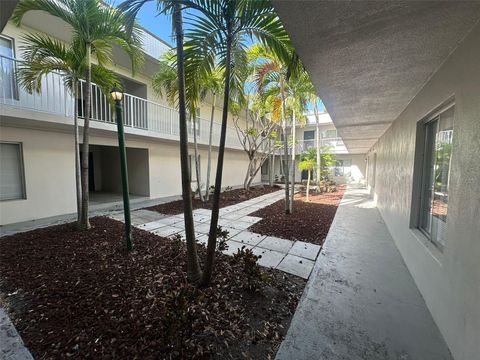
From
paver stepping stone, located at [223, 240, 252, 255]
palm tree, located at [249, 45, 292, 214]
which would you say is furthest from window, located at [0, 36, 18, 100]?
paver stepping stone, located at [223, 240, 252, 255]

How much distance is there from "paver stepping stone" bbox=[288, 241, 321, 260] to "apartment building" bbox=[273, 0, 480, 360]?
1527mm

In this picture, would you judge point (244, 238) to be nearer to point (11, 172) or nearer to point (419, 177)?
point (419, 177)

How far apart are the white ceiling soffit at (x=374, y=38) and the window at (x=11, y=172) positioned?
7.76m

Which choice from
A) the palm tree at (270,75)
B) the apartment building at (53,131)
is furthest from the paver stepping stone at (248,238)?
the apartment building at (53,131)

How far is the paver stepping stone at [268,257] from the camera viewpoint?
3.71 metres

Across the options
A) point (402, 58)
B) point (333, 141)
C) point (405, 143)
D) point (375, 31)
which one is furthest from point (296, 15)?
point (333, 141)

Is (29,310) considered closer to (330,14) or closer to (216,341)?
(216,341)

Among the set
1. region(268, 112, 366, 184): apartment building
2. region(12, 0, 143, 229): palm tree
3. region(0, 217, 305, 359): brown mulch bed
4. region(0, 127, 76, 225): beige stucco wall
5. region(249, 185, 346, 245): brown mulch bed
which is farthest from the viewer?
region(268, 112, 366, 184): apartment building

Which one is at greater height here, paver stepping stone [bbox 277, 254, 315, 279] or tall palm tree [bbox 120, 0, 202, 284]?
tall palm tree [bbox 120, 0, 202, 284]

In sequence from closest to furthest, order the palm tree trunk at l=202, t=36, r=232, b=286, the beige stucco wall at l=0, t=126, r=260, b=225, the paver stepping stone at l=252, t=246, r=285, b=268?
the palm tree trunk at l=202, t=36, r=232, b=286
the paver stepping stone at l=252, t=246, r=285, b=268
the beige stucco wall at l=0, t=126, r=260, b=225

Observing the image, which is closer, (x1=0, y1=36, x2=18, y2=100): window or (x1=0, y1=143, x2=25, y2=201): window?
(x1=0, y1=36, x2=18, y2=100): window

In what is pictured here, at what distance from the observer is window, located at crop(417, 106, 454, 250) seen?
263 centimetres

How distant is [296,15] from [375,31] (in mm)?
773

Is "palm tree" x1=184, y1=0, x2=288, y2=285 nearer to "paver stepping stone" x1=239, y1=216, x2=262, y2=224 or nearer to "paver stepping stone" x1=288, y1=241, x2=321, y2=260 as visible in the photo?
"paver stepping stone" x1=288, y1=241, x2=321, y2=260
